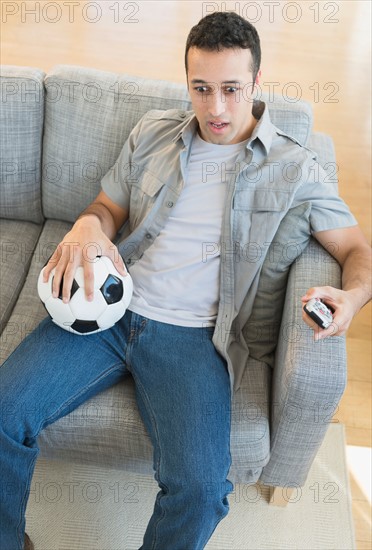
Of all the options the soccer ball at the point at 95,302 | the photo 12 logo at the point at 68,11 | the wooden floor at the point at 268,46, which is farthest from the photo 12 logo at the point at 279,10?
the soccer ball at the point at 95,302

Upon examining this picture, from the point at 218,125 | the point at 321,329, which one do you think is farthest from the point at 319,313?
the point at 218,125

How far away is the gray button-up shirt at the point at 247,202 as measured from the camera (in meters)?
1.58

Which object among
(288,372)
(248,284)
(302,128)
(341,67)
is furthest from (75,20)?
(288,372)

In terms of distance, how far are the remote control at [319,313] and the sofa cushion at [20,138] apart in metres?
0.99

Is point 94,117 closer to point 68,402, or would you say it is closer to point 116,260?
point 116,260

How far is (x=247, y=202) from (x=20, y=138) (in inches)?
29.3

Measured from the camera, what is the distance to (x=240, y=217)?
1.60 m

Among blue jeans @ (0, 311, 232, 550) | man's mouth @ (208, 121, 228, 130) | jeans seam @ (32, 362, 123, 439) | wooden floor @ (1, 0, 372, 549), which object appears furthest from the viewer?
wooden floor @ (1, 0, 372, 549)

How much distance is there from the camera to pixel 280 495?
1.75 metres

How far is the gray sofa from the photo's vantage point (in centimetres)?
147

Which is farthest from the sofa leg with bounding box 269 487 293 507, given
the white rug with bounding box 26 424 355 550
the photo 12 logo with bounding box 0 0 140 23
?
the photo 12 logo with bounding box 0 0 140 23

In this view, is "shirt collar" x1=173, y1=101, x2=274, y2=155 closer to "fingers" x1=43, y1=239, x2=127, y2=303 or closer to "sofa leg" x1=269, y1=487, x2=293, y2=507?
"fingers" x1=43, y1=239, x2=127, y2=303

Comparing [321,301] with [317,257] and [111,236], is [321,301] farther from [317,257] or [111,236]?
[111,236]

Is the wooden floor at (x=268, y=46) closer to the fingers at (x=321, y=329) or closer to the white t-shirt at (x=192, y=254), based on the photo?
the white t-shirt at (x=192, y=254)
